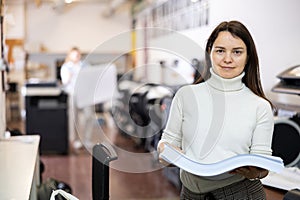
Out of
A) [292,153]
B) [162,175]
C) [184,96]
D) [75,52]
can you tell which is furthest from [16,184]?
[75,52]

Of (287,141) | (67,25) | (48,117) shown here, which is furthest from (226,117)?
(67,25)

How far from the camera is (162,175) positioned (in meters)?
4.99

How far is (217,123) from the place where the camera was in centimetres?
139

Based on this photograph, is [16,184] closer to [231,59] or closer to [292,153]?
[231,59]

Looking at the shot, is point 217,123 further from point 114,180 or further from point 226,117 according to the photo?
point 114,180

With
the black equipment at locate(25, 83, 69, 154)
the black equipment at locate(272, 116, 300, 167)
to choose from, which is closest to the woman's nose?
the black equipment at locate(272, 116, 300, 167)

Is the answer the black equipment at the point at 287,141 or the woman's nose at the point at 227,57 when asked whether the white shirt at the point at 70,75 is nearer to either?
the black equipment at the point at 287,141

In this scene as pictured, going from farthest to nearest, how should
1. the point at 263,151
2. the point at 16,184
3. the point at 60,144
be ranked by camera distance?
the point at 60,144 < the point at 16,184 < the point at 263,151

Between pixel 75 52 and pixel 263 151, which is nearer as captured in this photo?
pixel 263 151

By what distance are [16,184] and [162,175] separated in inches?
133

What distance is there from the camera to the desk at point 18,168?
1627 millimetres

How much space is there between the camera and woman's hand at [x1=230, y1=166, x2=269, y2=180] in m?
1.27

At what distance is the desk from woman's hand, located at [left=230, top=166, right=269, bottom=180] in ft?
2.69

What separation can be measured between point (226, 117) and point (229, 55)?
8.5 inches
